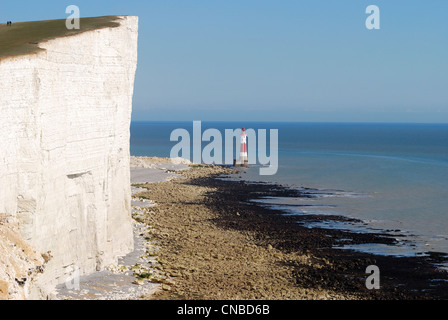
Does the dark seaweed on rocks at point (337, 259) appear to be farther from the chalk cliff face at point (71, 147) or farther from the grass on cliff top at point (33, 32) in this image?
the grass on cliff top at point (33, 32)

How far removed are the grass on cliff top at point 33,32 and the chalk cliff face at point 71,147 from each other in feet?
1.34

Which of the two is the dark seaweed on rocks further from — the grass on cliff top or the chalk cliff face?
the grass on cliff top

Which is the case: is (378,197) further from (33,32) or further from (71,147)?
(71,147)

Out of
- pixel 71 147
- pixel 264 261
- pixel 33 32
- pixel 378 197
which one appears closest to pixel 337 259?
pixel 264 261

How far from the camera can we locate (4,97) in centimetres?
1175

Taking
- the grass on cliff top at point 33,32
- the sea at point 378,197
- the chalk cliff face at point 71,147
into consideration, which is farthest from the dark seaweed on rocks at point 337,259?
the grass on cliff top at point 33,32

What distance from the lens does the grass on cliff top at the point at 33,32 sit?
13149mm

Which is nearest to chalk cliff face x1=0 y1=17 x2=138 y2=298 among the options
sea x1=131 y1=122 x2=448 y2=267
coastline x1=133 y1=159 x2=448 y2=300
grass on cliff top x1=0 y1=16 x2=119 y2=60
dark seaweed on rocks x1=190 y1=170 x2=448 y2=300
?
grass on cliff top x1=0 y1=16 x2=119 y2=60

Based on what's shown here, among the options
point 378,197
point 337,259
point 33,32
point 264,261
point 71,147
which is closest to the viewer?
point 71,147

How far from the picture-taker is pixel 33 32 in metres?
16.5

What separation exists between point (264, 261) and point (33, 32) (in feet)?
31.5

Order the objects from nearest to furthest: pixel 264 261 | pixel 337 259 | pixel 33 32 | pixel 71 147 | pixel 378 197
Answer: pixel 71 147 < pixel 33 32 < pixel 264 261 < pixel 337 259 < pixel 378 197

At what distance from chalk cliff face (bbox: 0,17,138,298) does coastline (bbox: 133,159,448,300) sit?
224 centimetres
